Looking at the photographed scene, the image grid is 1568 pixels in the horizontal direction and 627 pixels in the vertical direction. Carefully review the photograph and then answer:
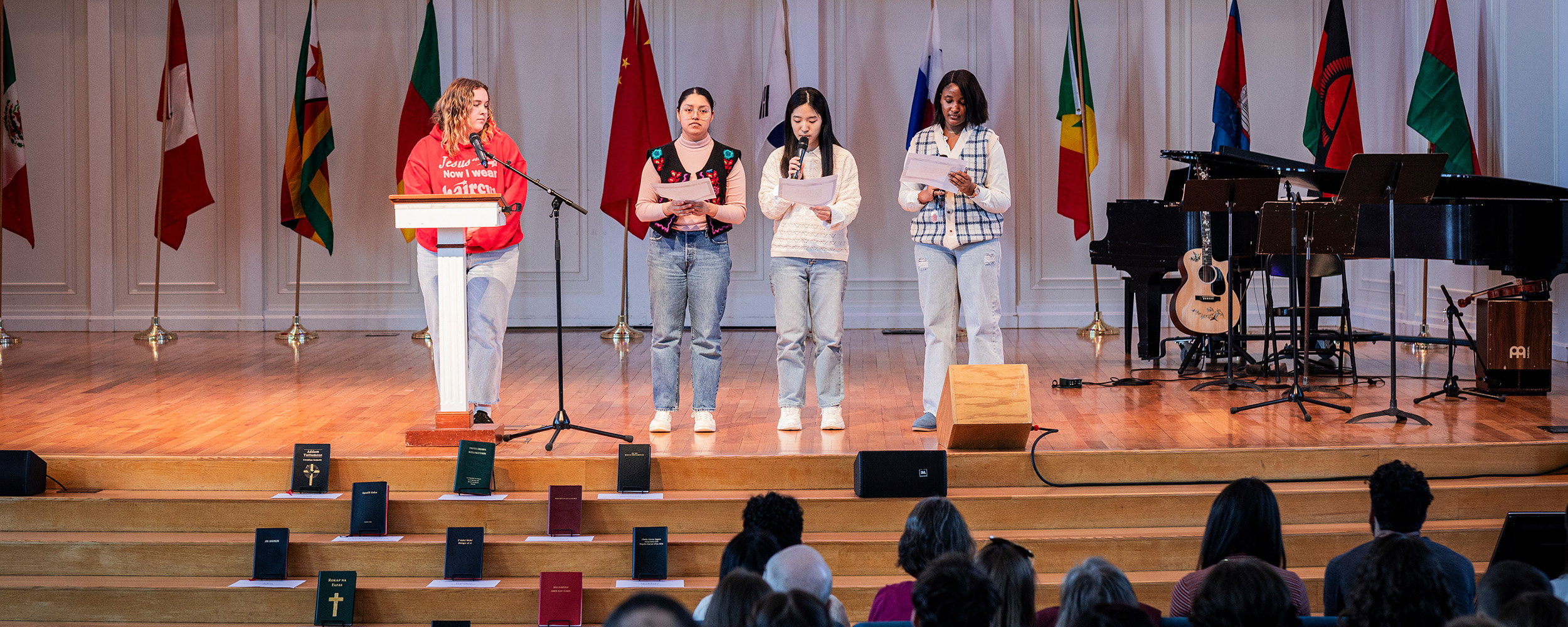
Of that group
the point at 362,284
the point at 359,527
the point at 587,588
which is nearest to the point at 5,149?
the point at 362,284

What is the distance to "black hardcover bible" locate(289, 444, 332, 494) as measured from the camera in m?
4.28

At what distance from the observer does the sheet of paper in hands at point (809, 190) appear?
440 cm

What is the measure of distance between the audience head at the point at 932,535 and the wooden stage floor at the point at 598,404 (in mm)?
1840

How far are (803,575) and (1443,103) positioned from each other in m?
6.50

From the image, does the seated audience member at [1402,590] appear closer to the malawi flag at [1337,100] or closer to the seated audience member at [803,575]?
the seated audience member at [803,575]

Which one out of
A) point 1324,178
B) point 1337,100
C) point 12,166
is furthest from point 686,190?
point 12,166

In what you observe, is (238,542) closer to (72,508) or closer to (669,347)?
(72,508)

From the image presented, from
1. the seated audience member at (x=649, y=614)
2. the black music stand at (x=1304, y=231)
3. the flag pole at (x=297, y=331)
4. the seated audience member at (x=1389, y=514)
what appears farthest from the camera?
the flag pole at (x=297, y=331)

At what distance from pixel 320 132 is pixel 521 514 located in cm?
583

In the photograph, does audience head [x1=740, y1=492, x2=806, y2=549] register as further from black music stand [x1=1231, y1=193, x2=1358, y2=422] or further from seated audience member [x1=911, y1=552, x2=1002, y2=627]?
black music stand [x1=1231, y1=193, x2=1358, y2=422]

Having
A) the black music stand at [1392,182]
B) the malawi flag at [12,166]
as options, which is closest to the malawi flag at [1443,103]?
the black music stand at [1392,182]

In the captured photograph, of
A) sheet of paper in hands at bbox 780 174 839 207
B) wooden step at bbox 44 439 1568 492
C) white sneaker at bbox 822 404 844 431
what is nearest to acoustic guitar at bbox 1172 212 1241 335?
wooden step at bbox 44 439 1568 492

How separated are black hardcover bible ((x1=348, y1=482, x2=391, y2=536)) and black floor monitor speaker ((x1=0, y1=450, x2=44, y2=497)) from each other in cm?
120

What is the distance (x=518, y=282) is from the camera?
955cm
